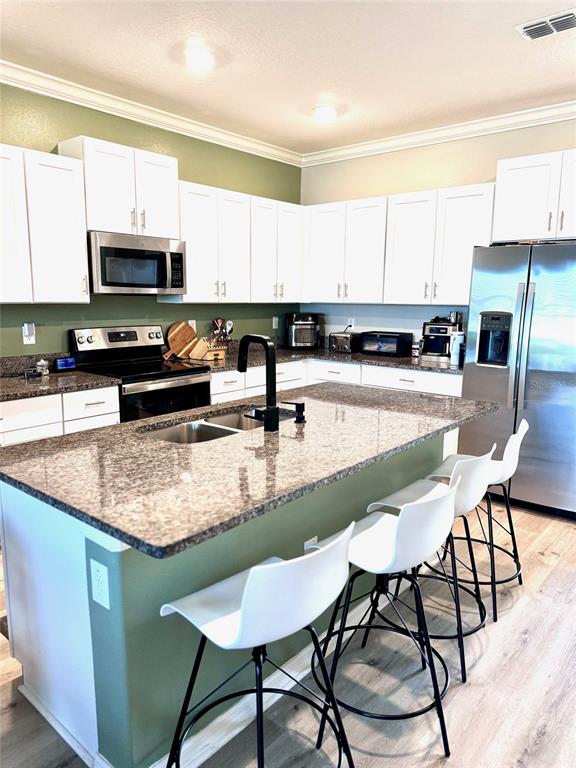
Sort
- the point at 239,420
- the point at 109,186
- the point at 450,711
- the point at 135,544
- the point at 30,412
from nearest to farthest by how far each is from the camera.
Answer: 1. the point at 135,544
2. the point at 450,711
3. the point at 239,420
4. the point at 30,412
5. the point at 109,186

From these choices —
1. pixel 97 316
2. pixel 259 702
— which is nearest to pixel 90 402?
pixel 97 316

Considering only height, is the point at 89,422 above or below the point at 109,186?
below

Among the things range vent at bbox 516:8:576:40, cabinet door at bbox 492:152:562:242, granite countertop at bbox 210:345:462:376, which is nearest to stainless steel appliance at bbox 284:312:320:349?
granite countertop at bbox 210:345:462:376

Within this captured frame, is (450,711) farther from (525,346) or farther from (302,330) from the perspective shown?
(302,330)

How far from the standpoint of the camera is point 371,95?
3.63 m

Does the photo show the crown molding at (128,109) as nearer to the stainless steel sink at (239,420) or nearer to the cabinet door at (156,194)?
the cabinet door at (156,194)

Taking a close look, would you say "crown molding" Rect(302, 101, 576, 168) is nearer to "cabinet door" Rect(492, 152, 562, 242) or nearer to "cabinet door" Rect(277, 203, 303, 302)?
"cabinet door" Rect(492, 152, 562, 242)

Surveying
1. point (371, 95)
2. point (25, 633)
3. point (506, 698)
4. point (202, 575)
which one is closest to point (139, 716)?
point (202, 575)

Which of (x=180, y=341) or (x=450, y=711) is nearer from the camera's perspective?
(x=450, y=711)

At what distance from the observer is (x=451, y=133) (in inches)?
172

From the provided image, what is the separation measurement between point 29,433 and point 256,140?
3.24 meters

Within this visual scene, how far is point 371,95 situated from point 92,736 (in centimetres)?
381

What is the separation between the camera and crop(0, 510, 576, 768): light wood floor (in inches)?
68.9

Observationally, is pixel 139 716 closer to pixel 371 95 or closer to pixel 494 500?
pixel 494 500
